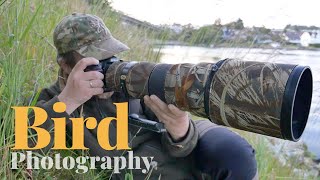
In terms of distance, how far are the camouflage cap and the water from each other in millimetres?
1657

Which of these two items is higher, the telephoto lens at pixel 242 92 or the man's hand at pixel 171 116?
the telephoto lens at pixel 242 92

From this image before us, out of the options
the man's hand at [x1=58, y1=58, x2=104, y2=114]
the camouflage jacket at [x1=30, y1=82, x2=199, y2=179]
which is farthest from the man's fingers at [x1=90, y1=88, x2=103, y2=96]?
the camouflage jacket at [x1=30, y1=82, x2=199, y2=179]

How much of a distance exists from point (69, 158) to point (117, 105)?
23 centimetres

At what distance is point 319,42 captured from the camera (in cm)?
427

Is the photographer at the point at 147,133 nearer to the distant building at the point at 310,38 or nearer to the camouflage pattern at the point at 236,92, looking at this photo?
the camouflage pattern at the point at 236,92

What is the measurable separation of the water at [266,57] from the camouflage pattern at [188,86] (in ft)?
6.03

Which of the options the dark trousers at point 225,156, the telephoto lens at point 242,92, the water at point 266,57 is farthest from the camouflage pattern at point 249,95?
the water at point 266,57

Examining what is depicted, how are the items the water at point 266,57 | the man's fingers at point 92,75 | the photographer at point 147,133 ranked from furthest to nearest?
the water at point 266,57 → the photographer at point 147,133 → the man's fingers at point 92,75

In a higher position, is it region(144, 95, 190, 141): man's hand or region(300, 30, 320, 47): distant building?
region(300, 30, 320, 47): distant building

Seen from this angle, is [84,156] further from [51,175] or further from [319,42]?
[319,42]

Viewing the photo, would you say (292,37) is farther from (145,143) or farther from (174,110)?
(174,110)

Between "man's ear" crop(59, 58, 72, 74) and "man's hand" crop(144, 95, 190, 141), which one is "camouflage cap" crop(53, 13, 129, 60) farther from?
"man's hand" crop(144, 95, 190, 141)

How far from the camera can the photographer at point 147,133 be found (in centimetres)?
143

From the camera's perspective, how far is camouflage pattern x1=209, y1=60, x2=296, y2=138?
931 mm
